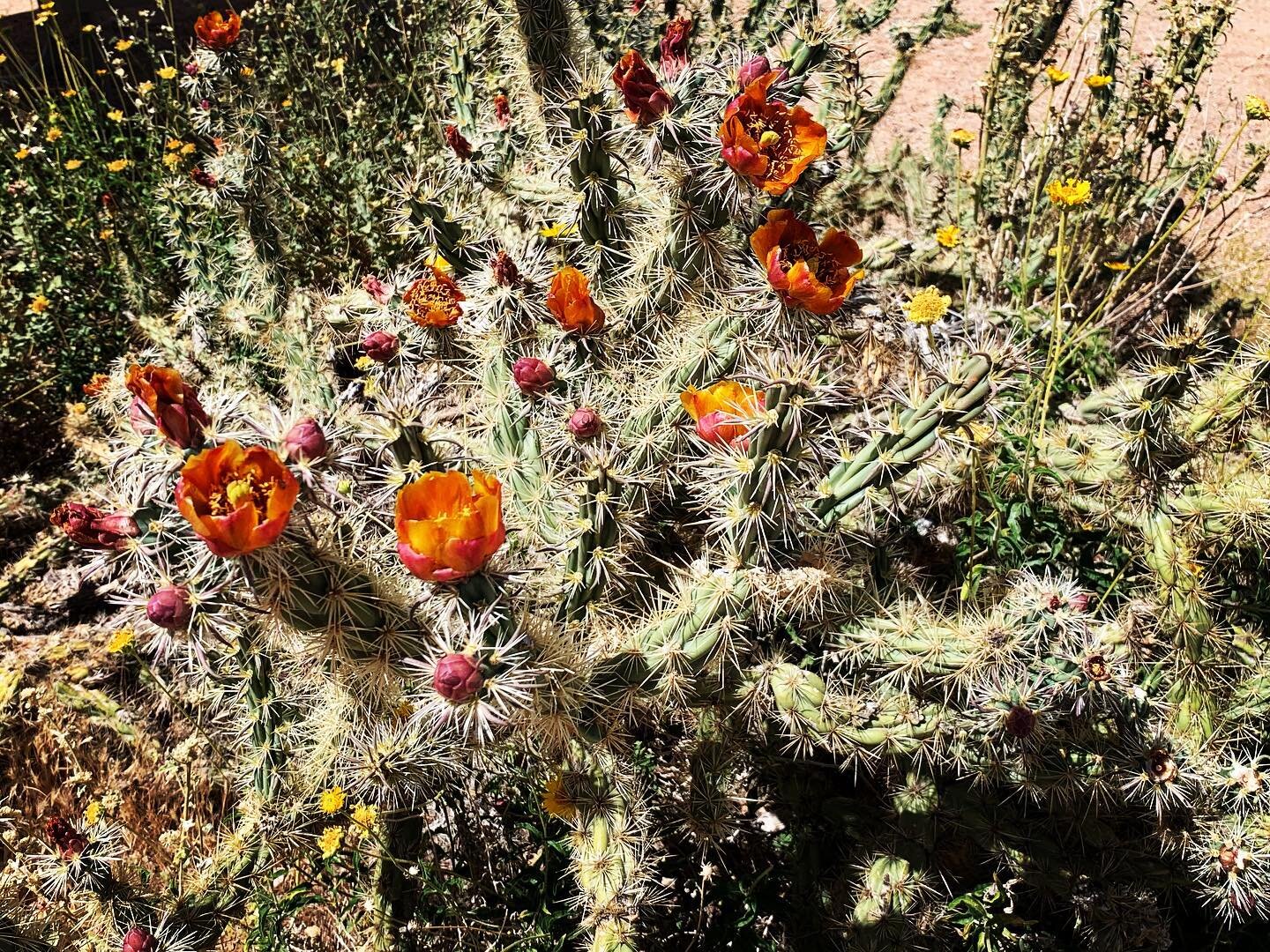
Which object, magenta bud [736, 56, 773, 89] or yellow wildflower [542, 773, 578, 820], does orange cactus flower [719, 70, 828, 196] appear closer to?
magenta bud [736, 56, 773, 89]

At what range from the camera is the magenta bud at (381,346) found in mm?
2404

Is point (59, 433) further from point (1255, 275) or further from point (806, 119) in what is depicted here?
point (1255, 275)

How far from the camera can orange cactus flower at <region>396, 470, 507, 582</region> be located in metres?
1.55

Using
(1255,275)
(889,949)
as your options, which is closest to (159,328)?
(889,949)

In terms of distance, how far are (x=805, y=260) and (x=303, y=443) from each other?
47.3 inches

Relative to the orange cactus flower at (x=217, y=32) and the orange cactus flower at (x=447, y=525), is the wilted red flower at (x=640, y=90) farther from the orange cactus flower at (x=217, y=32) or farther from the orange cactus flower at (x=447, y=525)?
the orange cactus flower at (x=217, y=32)

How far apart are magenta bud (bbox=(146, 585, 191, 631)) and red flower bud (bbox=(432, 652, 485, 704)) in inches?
19.6

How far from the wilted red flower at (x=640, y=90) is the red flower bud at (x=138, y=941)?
219 cm

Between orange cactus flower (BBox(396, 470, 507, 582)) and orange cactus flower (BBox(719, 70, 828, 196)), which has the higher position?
orange cactus flower (BBox(719, 70, 828, 196))

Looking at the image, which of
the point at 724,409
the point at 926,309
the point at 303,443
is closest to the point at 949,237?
the point at 926,309

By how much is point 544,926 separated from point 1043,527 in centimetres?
198

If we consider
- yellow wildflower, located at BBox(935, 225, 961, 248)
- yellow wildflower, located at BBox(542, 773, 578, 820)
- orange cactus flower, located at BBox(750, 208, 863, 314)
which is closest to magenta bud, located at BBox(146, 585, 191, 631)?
yellow wildflower, located at BBox(542, 773, 578, 820)

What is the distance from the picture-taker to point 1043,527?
9.40 ft

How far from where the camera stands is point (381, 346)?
243 cm
